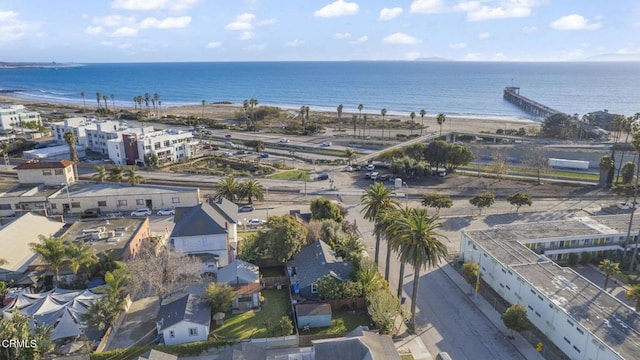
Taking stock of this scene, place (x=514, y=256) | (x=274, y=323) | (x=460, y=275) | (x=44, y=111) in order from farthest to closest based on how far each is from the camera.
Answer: (x=44, y=111)
(x=460, y=275)
(x=514, y=256)
(x=274, y=323)

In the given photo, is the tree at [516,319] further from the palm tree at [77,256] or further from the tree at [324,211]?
the palm tree at [77,256]

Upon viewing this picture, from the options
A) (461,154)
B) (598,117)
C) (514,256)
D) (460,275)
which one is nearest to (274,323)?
(460,275)

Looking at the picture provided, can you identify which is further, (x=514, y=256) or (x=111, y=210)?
(x=111, y=210)

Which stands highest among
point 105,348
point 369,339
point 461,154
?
point 461,154

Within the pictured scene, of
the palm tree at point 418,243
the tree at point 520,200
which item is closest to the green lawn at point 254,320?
the palm tree at point 418,243

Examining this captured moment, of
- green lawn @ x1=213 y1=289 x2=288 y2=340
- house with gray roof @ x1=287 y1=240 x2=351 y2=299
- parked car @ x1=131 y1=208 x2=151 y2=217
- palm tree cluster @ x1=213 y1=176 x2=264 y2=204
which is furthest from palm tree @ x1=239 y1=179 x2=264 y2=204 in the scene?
green lawn @ x1=213 y1=289 x2=288 y2=340

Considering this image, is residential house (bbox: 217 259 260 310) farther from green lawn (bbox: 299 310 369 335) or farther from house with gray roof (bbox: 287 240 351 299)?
green lawn (bbox: 299 310 369 335)

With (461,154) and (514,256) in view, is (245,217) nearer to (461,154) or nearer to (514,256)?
(514,256)
